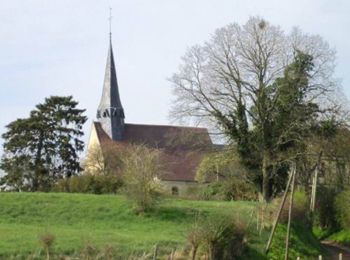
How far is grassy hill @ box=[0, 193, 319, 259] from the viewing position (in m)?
24.7

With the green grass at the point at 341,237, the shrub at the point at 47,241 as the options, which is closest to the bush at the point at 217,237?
the shrub at the point at 47,241

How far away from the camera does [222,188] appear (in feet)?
171

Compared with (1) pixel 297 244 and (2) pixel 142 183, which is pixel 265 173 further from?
(2) pixel 142 183

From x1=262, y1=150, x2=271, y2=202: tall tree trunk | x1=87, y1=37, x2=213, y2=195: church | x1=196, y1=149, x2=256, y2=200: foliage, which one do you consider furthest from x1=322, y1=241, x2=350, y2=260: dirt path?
x1=87, y1=37, x2=213, y2=195: church

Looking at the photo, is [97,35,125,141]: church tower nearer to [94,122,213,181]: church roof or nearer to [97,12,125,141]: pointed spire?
[97,12,125,141]: pointed spire

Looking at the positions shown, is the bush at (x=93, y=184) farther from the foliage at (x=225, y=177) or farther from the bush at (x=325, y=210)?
the bush at (x=325, y=210)

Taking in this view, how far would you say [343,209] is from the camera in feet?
144

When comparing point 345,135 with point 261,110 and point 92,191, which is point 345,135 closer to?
point 261,110

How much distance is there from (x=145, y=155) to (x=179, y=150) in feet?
147

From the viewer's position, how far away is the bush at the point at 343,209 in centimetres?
4322

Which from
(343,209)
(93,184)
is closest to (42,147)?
(93,184)

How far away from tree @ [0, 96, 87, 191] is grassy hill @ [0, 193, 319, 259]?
22.5 metres

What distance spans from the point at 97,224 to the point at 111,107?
2053 inches

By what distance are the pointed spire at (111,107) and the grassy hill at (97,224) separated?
44.7 m
